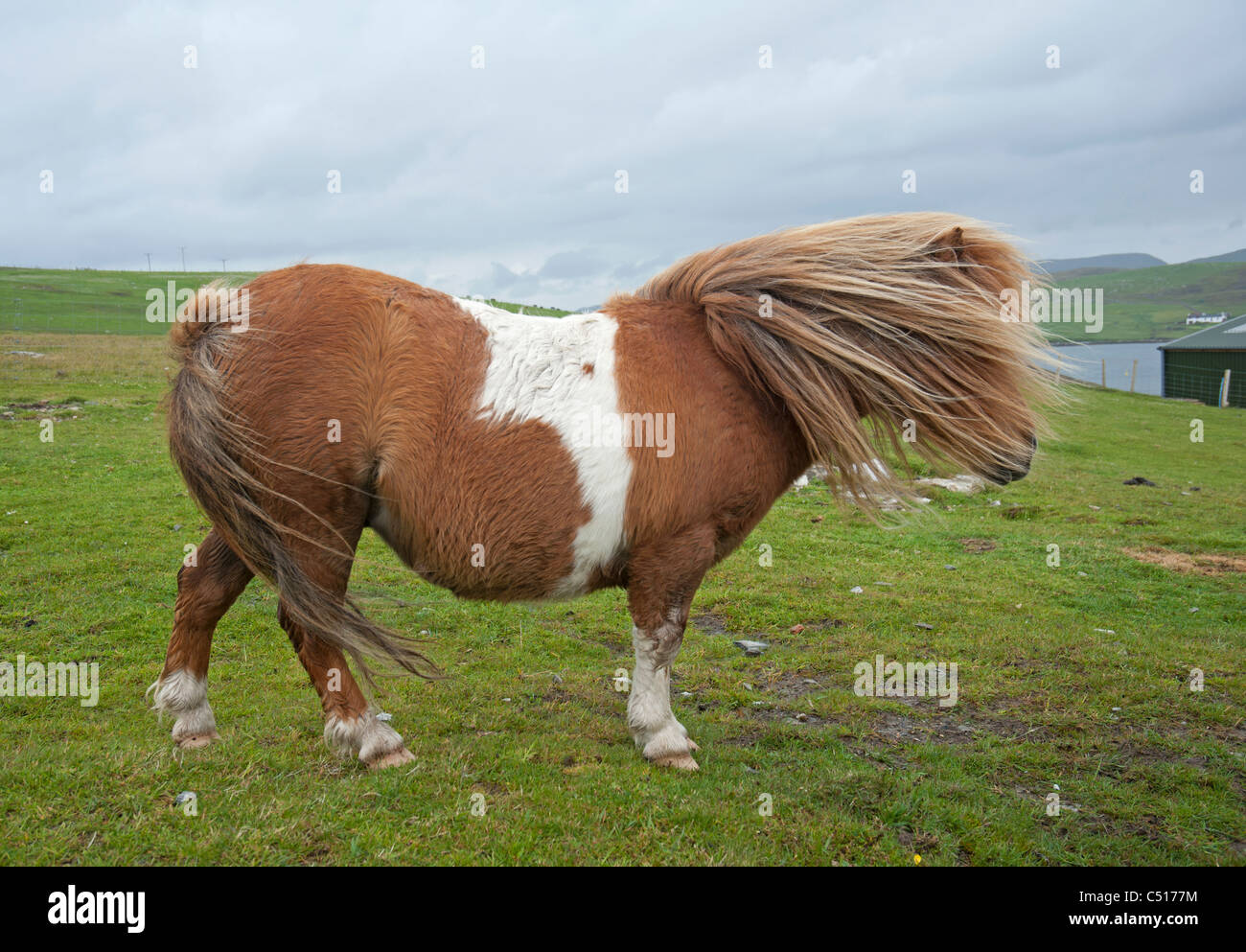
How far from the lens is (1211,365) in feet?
124

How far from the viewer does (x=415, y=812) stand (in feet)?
11.6

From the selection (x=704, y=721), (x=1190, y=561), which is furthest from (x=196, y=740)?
(x=1190, y=561)

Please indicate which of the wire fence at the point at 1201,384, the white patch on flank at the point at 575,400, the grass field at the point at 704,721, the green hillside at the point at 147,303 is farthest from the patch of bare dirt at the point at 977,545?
the wire fence at the point at 1201,384

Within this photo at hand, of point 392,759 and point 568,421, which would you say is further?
point 392,759

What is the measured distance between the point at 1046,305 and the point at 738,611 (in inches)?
153

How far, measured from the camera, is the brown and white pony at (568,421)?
12.4 feet

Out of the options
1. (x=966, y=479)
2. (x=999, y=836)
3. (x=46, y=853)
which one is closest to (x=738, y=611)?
(x=999, y=836)

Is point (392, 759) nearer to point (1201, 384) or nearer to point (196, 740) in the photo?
point (196, 740)

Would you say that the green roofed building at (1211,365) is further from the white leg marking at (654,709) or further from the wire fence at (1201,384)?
the white leg marking at (654,709)

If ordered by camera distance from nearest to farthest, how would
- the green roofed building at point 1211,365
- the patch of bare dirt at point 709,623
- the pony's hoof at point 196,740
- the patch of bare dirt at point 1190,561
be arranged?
the pony's hoof at point 196,740, the patch of bare dirt at point 709,623, the patch of bare dirt at point 1190,561, the green roofed building at point 1211,365

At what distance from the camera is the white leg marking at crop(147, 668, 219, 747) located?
13.7 feet

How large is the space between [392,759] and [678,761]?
146 centimetres

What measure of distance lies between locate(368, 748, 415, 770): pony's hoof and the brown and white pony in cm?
2

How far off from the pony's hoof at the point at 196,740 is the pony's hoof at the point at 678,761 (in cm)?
235
